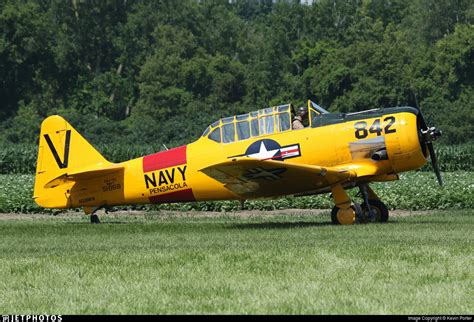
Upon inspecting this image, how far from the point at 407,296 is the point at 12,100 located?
225 feet

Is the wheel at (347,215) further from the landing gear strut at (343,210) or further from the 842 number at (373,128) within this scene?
the 842 number at (373,128)

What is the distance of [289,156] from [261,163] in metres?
1.52

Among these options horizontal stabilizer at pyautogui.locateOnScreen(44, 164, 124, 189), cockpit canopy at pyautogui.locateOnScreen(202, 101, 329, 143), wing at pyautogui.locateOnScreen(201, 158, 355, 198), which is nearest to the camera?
wing at pyautogui.locateOnScreen(201, 158, 355, 198)

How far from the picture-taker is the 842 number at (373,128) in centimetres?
1933

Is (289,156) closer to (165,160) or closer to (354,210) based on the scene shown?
(354,210)

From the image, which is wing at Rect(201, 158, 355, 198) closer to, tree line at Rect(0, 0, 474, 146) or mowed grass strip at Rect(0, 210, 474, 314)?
mowed grass strip at Rect(0, 210, 474, 314)

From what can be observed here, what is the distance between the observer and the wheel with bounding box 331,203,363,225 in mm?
19812

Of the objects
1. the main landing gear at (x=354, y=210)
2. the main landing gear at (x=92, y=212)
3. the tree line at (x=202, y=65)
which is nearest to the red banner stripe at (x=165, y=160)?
the main landing gear at (x=92, y=212)

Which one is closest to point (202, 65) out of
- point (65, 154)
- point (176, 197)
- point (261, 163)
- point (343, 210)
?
point (65, 154)

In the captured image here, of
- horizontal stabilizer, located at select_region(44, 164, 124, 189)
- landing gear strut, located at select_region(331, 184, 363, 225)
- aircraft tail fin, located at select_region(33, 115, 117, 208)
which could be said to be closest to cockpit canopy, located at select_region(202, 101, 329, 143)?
landing gear strut, located at select_region(331, 184, 363, 225)

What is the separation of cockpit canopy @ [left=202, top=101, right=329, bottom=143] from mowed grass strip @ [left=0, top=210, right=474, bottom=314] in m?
1.95

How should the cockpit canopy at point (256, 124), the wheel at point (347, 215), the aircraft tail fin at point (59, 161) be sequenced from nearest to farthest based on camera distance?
the wheel at point (347, 215) < the cockpit canopy at point (256, 124) < the aircraft tail fin at point (59, 161)

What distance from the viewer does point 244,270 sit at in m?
13.0

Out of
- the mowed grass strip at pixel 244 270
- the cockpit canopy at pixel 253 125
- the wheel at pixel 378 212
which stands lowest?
the mowed grass strip at pixel 244 270
